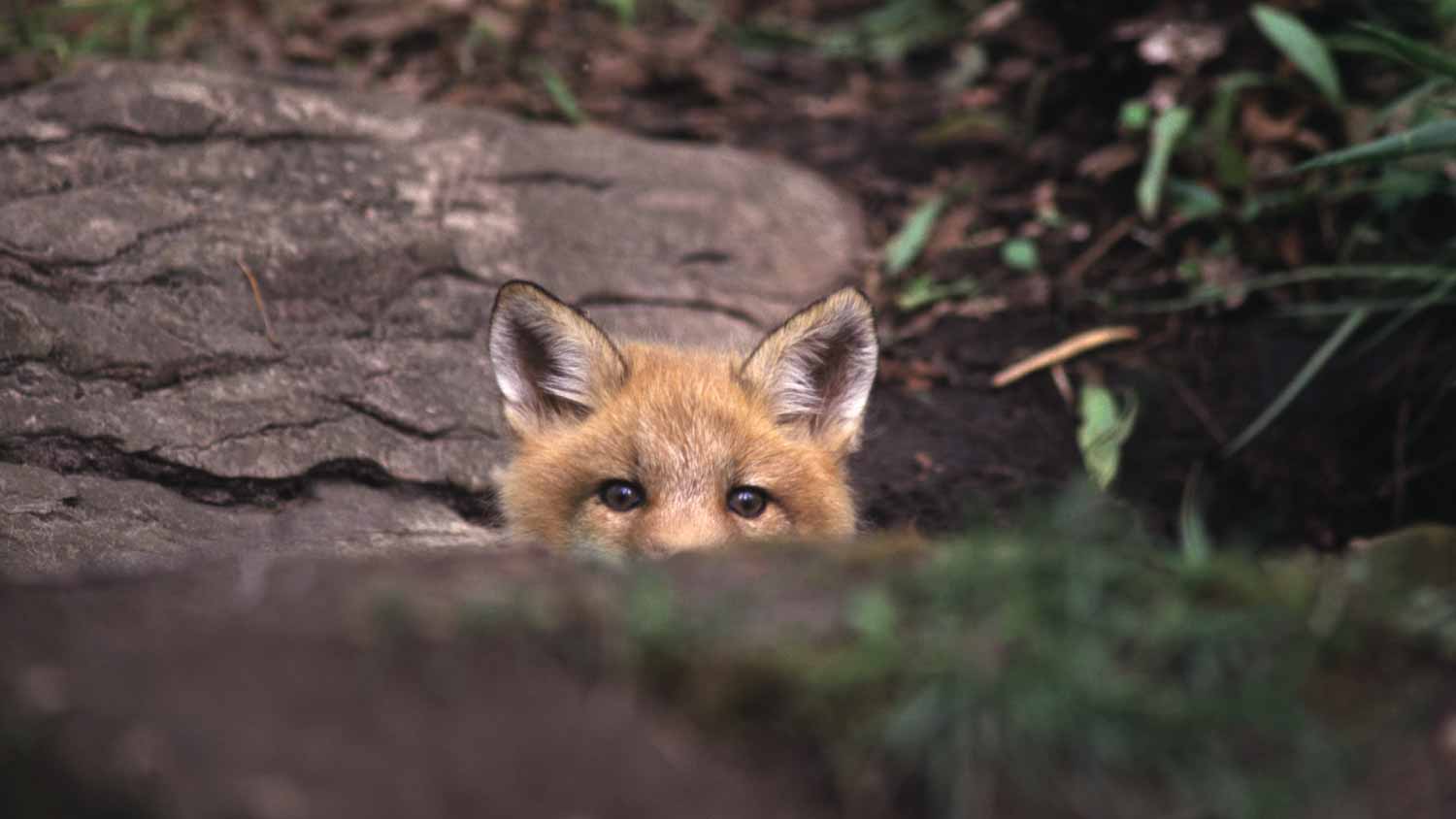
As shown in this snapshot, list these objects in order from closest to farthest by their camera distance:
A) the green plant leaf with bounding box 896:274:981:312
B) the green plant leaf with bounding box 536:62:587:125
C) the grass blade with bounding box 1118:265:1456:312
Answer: the grass blade with bounding box 1118:265:1456:312 → the green plant leaf with bounding box 896:274:981:312 → the green plant leaf with bounding box 536:62:587:125

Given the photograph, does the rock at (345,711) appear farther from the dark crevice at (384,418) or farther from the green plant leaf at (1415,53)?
the green plant leaf at (1415,53)

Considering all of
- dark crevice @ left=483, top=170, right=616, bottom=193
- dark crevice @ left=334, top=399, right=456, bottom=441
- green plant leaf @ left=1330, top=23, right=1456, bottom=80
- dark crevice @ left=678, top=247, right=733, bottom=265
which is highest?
green plant leaf @ left=1330, top=23, right=1456, bottom=80

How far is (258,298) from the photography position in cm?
506

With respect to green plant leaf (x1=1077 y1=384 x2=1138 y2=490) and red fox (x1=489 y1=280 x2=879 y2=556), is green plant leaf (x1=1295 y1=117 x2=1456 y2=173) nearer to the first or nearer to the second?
green plant leaf (x1=1077 y1=384 x2=1138 y2=490)

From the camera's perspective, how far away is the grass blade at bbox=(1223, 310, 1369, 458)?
521cm

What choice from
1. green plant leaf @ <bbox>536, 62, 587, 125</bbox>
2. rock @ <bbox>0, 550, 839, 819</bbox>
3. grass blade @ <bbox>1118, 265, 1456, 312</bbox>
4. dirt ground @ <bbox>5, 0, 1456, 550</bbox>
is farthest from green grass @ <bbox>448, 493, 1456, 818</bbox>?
green plant leaf @ <bbox>536, 62, 587, 125</bbox>

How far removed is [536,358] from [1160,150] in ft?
10.9

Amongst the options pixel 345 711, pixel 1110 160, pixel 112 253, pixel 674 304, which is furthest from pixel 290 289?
pixel 1110 160

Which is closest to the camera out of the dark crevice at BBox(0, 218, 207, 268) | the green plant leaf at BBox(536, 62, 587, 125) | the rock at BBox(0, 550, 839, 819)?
the rock at BBox(0, 550, 839, 819)

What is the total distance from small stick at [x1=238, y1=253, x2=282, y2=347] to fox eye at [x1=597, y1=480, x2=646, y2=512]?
5.46 ft

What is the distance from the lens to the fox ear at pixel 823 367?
438cm

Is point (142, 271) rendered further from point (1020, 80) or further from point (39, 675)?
point (1020, 80)

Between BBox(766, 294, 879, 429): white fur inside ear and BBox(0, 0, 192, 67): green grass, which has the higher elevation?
BBox(0, 0, 192, 67): green grass

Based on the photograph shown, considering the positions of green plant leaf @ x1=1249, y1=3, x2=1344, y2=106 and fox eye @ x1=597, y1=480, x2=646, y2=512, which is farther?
green plant leaf @ x1=1249, y1=3, x2=1344, y2=106
